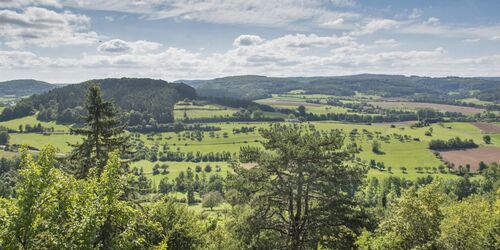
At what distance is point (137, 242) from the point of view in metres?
17.0

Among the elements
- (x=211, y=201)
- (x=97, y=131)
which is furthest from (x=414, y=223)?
(x=211, y=201)

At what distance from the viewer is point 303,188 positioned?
36.8 metres

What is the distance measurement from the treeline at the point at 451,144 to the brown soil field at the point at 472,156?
5154mm

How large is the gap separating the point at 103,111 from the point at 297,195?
1841 centimetres

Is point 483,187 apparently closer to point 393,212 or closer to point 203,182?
point 203,182

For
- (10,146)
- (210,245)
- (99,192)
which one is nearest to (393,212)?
(210,245)

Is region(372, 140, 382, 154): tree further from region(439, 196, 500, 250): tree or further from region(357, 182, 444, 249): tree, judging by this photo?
region(357, 182, 444, 249): tree

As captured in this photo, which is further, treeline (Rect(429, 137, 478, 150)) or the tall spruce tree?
treeline (Rect(429, 137, 478, 150))

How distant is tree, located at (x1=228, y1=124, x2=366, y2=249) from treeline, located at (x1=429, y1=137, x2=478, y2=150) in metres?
177

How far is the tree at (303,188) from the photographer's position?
34969 mm

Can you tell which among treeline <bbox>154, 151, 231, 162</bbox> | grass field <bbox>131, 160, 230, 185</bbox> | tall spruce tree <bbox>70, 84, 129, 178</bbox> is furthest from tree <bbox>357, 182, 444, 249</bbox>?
treeline <bbox>154, 151, 231, 162</bbox>

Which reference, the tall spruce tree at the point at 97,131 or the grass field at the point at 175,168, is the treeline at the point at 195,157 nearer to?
the grass field at the point at 175,168

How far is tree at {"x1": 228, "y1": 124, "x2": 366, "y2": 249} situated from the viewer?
35.0m

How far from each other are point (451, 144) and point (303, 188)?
18490 cm
